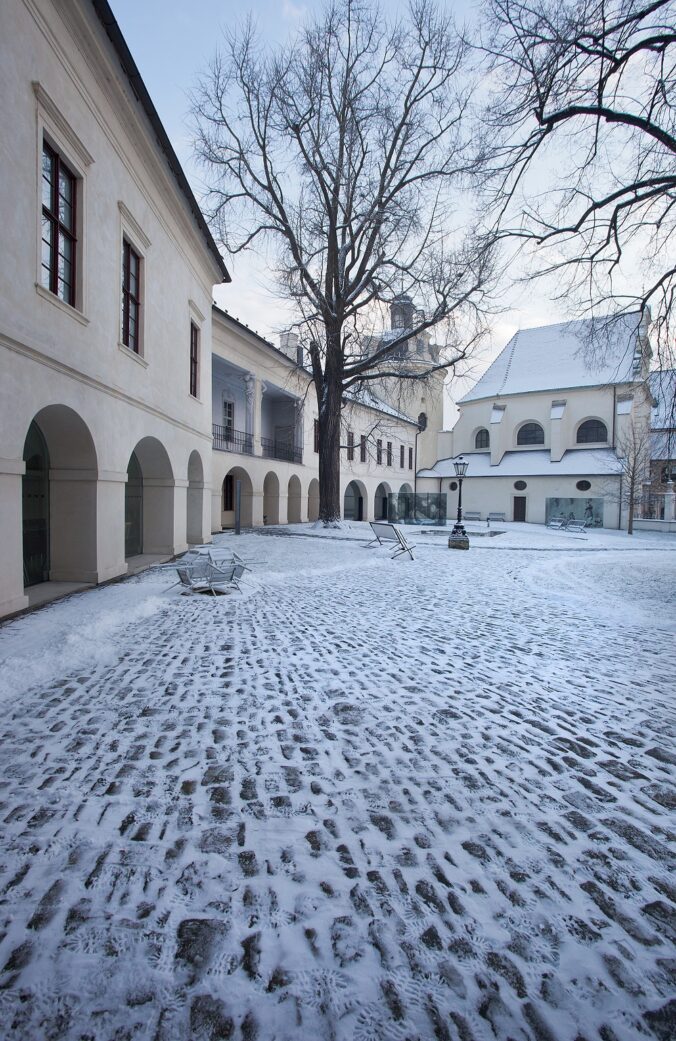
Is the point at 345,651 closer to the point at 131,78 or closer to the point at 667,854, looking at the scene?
the point at 667,854

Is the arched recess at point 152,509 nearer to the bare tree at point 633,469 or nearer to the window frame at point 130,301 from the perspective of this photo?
the window frame at point 130,301

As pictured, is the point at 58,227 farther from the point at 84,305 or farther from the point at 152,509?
the point at 152,509

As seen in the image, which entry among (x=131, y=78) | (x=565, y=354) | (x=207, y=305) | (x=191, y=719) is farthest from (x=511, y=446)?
(x=191, y=719)

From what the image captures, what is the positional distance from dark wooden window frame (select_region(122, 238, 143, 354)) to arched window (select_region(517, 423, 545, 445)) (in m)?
37.8

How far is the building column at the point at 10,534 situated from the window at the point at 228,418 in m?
17.8

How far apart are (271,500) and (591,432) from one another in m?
27.9

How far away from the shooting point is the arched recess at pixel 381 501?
1598 inches

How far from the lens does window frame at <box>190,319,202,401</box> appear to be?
14773mm

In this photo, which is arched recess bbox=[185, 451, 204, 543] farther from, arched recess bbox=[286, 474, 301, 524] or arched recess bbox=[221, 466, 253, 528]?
arched recess bbox=[286, 474, 301, 524]

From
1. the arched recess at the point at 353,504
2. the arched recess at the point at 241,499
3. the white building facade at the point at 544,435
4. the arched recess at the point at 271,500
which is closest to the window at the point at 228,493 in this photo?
the arched recess at the point at 241,499

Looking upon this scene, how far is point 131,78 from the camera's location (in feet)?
27.5

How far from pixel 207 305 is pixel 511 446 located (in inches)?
1304

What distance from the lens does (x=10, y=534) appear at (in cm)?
583

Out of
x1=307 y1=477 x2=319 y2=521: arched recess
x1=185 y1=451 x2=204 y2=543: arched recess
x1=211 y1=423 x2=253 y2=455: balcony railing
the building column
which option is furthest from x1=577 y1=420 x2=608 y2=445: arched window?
the building column
